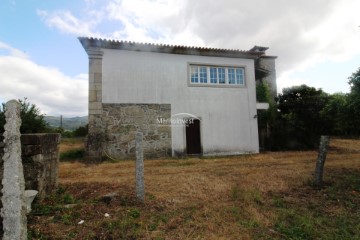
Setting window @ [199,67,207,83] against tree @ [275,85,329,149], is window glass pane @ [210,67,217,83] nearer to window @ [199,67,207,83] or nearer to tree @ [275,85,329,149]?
window @ [199,67,207,83]

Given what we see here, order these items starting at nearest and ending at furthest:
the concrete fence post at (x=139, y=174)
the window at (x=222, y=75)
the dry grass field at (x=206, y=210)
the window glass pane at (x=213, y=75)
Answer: the dry grass field at (x=206, y=210)
the concrete fence post at (x=139, y=174)
the window glass pane at (x=213, y=75)
the window at (x=222, y=75)

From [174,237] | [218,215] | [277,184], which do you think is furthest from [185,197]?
[277,184]

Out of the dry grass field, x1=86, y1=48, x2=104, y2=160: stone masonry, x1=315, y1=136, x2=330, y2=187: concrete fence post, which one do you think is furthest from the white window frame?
x1=315, y1=136, x2=330, y2=187: concrete fence post

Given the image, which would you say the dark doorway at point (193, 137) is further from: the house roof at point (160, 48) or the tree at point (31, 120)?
the tree at point (31, 120)

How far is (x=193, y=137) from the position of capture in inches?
505

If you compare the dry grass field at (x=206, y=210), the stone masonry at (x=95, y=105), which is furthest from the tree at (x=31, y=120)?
the dry grass field at (x=206, y=210)

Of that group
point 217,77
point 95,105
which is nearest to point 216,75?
point 217,77

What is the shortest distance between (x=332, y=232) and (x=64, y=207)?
4.55 m

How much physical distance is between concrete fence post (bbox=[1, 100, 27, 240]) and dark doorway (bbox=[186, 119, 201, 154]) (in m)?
9.87

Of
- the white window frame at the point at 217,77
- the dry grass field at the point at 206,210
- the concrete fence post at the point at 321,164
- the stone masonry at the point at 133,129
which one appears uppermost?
the white window frame at the point at 217,77

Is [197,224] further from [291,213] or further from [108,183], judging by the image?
[108,183]

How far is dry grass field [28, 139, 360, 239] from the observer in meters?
3.66

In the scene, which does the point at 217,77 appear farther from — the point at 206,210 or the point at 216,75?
the point at 206,210

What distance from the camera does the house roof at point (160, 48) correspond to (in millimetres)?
11336
